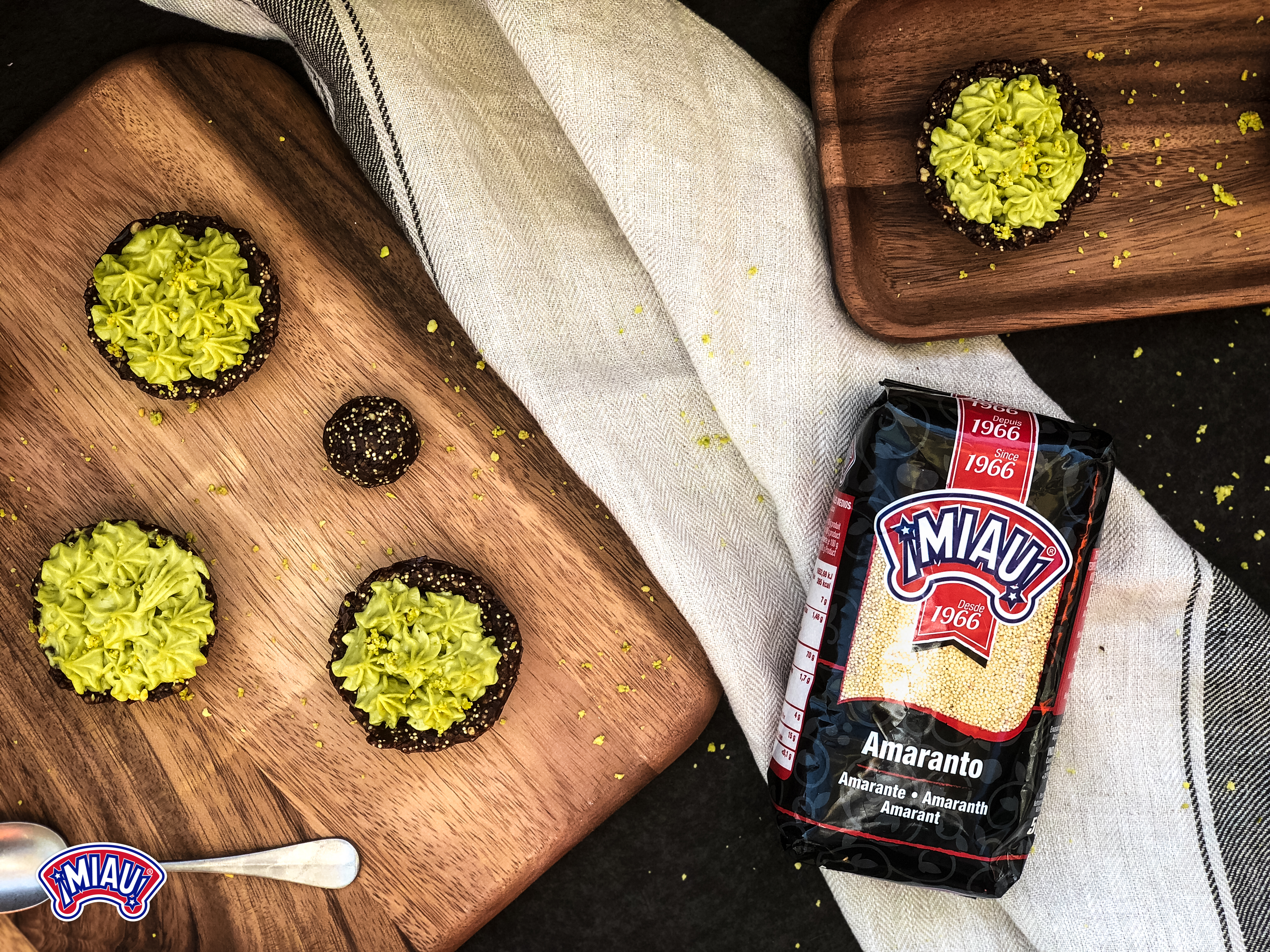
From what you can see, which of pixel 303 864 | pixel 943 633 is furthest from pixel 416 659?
pixel 943 633

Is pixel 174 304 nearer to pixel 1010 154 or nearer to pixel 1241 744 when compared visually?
pixel 1010 154

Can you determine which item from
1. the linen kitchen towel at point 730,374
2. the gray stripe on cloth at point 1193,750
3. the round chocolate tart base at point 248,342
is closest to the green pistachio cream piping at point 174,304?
the round chocolate tart base at point 248,342

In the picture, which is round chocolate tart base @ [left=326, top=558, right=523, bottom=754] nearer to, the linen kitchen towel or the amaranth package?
the linen kitchen towel

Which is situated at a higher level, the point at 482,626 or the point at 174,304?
the point at 174,304

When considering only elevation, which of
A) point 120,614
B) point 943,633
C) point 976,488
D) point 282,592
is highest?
point 120,614

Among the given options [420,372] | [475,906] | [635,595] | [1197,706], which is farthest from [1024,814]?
[420,372]

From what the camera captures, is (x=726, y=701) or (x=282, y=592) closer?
(x=282, y=592)

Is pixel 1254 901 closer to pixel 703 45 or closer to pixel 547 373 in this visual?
pixel 547 373
